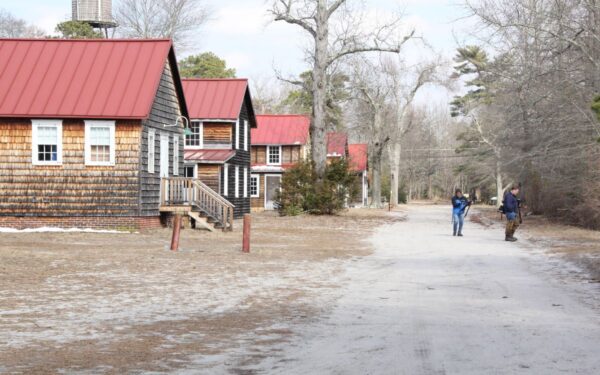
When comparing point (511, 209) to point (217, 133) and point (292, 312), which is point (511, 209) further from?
point (217, 133)

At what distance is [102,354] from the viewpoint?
338 inches

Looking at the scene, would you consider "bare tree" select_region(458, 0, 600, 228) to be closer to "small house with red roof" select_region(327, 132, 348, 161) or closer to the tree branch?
the tree branch

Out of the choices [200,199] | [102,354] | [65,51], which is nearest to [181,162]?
[200,199]

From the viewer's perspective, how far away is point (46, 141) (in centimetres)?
2966

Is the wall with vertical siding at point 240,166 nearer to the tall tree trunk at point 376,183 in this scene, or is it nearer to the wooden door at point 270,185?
the wooden door at point 270,185

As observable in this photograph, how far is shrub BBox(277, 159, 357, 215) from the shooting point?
141ft

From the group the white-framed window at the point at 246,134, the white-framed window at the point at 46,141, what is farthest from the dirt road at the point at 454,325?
the white-framed window at the point at 246,134

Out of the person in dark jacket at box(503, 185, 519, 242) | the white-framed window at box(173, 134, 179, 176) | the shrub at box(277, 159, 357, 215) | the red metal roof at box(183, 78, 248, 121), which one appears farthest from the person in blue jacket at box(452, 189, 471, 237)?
the red metal roof at box(183, 78, 248, 121)

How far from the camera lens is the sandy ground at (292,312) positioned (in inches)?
325

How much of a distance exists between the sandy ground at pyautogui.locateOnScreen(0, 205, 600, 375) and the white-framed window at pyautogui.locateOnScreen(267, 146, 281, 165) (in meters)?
40.3

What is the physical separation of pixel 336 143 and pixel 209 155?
96.0 ft

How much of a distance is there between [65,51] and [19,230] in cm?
709

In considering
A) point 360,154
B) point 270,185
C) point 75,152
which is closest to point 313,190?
point 75,152

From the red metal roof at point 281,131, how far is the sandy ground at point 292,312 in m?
40.0
